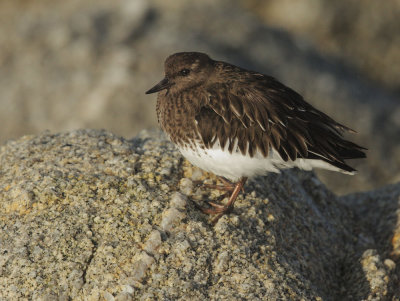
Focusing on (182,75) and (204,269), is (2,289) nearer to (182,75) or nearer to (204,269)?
(204,269)

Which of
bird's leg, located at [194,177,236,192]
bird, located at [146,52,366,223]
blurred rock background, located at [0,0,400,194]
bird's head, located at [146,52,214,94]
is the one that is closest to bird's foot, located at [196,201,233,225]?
bird, located at [146,52,366,223]

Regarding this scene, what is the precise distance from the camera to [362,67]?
1420 centimetres

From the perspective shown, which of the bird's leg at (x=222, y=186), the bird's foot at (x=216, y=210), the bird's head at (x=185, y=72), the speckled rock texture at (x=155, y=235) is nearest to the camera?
the speckled rock texture at (x=155, y=235)

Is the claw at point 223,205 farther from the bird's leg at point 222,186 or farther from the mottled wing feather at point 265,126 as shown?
the mottled wing feather at point 265,126

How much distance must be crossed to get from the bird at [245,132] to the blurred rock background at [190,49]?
5.41 meters

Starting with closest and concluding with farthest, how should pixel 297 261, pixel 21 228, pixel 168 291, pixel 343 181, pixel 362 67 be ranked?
pixel 168 291 → pixel 21 228 → pixel 297 261 → pixel 343 181 → pixel 362 67

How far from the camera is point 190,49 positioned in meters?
11.9

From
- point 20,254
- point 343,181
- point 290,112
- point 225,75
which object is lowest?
point 20,254

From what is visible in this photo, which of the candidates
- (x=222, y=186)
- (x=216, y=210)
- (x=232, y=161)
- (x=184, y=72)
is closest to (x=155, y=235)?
(x=216, y=210)

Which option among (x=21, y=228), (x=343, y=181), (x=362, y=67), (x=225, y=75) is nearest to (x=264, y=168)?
(x=225, y=75)

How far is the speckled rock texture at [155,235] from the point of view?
443 centimetres

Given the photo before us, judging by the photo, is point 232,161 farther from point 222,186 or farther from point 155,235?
point 155,235

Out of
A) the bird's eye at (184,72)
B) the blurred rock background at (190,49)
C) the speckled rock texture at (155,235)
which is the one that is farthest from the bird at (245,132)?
the blurred rock background at (190,49)

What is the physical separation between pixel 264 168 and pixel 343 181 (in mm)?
6015
